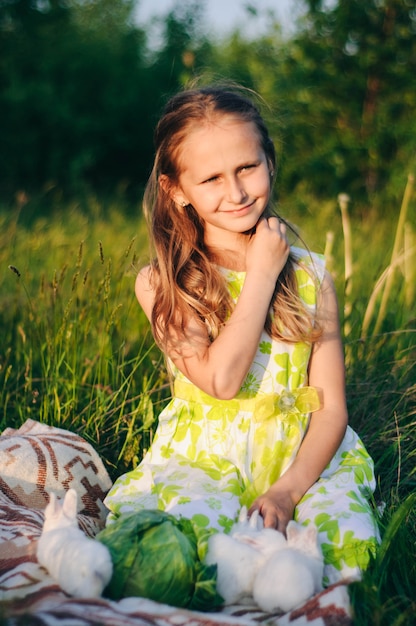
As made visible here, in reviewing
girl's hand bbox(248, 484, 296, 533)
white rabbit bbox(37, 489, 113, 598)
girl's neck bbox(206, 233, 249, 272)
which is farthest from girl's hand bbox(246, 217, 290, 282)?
white rabbit bbox(37, 489, 113, 598)

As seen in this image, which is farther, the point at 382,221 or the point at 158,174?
the point at 382,221

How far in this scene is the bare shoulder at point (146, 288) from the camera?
7.94ft

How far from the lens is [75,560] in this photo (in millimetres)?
1605

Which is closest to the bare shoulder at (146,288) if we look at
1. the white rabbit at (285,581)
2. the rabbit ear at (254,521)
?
the rabbit ear at (254,521)

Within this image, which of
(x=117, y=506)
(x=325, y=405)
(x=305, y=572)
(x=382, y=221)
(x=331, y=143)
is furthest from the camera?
(x=331, y=143)

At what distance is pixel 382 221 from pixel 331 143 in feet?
3.14

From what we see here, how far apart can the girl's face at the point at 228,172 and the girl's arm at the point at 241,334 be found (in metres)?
0.08

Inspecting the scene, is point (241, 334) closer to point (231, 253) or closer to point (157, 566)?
point (231, 253)

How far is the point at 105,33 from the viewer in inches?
389

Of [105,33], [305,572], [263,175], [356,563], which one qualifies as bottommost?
[356,563]

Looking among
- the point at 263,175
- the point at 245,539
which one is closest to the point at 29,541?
the point at 245,539

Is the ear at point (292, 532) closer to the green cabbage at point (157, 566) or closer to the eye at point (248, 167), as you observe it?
the green cabbage at point (157, 566)

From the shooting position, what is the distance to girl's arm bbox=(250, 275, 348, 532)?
6.61 ft

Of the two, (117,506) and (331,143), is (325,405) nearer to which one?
(117,506)
